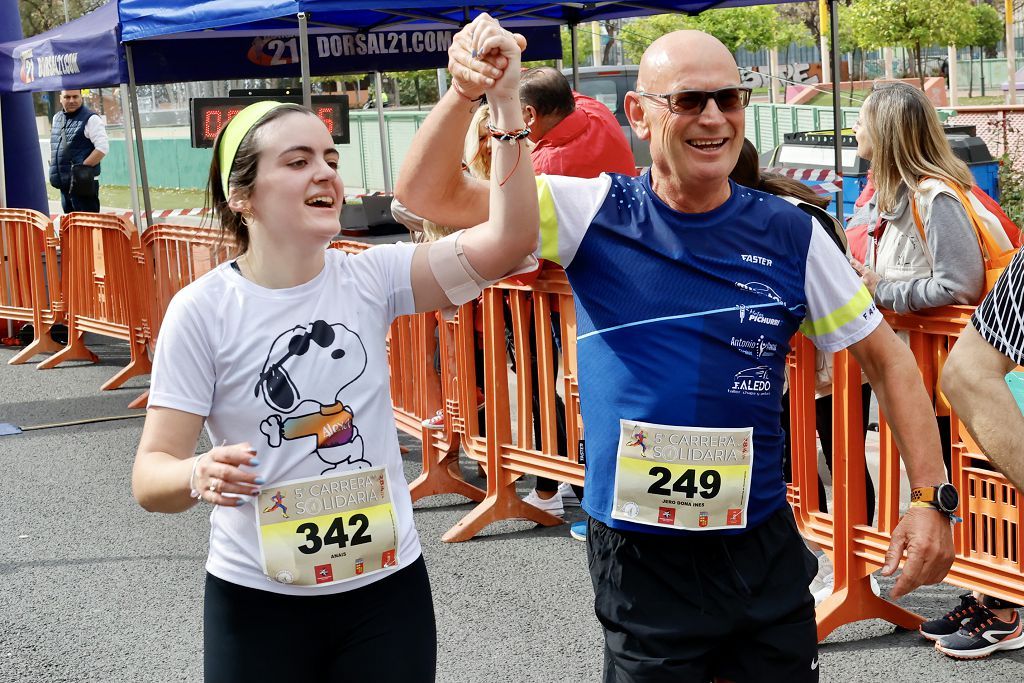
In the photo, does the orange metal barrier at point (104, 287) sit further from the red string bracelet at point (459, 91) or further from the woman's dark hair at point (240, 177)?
the red string bracelet at point (459, 91)

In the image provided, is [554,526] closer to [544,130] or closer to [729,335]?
[544,130]

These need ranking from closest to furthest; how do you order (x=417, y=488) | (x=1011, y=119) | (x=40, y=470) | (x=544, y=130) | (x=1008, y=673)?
(x=1008, y=673)
(x=544, y=130)
(x=417, y=488)
(x=40, y=470)
(x=1011, y=119)

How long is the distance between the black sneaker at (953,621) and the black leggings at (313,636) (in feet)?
8.41

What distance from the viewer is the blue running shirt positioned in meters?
2.72

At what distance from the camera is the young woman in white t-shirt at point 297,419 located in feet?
8.55

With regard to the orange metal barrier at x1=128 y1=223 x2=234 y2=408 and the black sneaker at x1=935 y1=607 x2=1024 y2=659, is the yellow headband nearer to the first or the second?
the black sneaker at x1=935 y1=607 x2=1024 y2=659

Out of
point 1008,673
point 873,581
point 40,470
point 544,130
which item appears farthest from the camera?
point 40,470

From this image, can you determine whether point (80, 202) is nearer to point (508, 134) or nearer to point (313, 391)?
point (313, 391)

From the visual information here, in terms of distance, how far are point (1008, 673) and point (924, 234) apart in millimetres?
1573

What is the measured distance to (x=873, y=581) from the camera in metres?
4.74

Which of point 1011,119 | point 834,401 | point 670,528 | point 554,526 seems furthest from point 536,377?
point 1011,119

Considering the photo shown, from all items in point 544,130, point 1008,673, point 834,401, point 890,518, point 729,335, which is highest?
point 544,130

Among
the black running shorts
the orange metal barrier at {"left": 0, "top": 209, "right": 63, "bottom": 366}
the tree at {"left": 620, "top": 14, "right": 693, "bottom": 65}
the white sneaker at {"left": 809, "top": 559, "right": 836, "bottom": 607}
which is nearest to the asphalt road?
the white sneaker at {"left": 809, "top": 559, "right": 836, "bottom": 607}

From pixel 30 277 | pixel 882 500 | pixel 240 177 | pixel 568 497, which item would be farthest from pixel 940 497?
pixel 30 277
